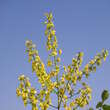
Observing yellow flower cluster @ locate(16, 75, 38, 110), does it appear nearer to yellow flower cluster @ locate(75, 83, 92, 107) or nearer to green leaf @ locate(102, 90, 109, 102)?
yellow flower cluster @ locate(75, 83, 92, 107)

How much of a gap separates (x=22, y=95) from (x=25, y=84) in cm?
40

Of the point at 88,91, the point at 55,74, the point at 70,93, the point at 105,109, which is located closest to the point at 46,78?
the point at 55,74

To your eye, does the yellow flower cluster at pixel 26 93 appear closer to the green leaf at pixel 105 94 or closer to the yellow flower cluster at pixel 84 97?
the yellow flower cluster at pixel 84 97

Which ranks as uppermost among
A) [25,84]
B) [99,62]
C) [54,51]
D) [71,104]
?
[54,51]

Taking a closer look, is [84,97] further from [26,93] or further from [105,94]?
[105,94]

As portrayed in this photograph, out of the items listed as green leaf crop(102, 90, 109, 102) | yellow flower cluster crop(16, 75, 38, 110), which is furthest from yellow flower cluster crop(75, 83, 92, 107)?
green leaf crop(102, 90, 109, 102)

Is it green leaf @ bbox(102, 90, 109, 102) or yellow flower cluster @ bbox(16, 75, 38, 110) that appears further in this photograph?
yellow flower cluster @ bbox(16, 75, 38, 110)

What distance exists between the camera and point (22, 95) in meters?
7.73

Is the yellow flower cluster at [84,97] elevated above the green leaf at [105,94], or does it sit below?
above

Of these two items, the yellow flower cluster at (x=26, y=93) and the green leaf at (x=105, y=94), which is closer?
the green leaf at (x=105, y=94)

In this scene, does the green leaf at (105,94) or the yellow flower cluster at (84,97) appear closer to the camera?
the green leaf at (105,94)

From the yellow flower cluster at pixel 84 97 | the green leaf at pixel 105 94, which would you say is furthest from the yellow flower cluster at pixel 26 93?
the green leaf at pixel 105 94

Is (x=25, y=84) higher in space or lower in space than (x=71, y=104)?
higher

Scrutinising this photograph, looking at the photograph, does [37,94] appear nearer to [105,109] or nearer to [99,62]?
[99,62]
